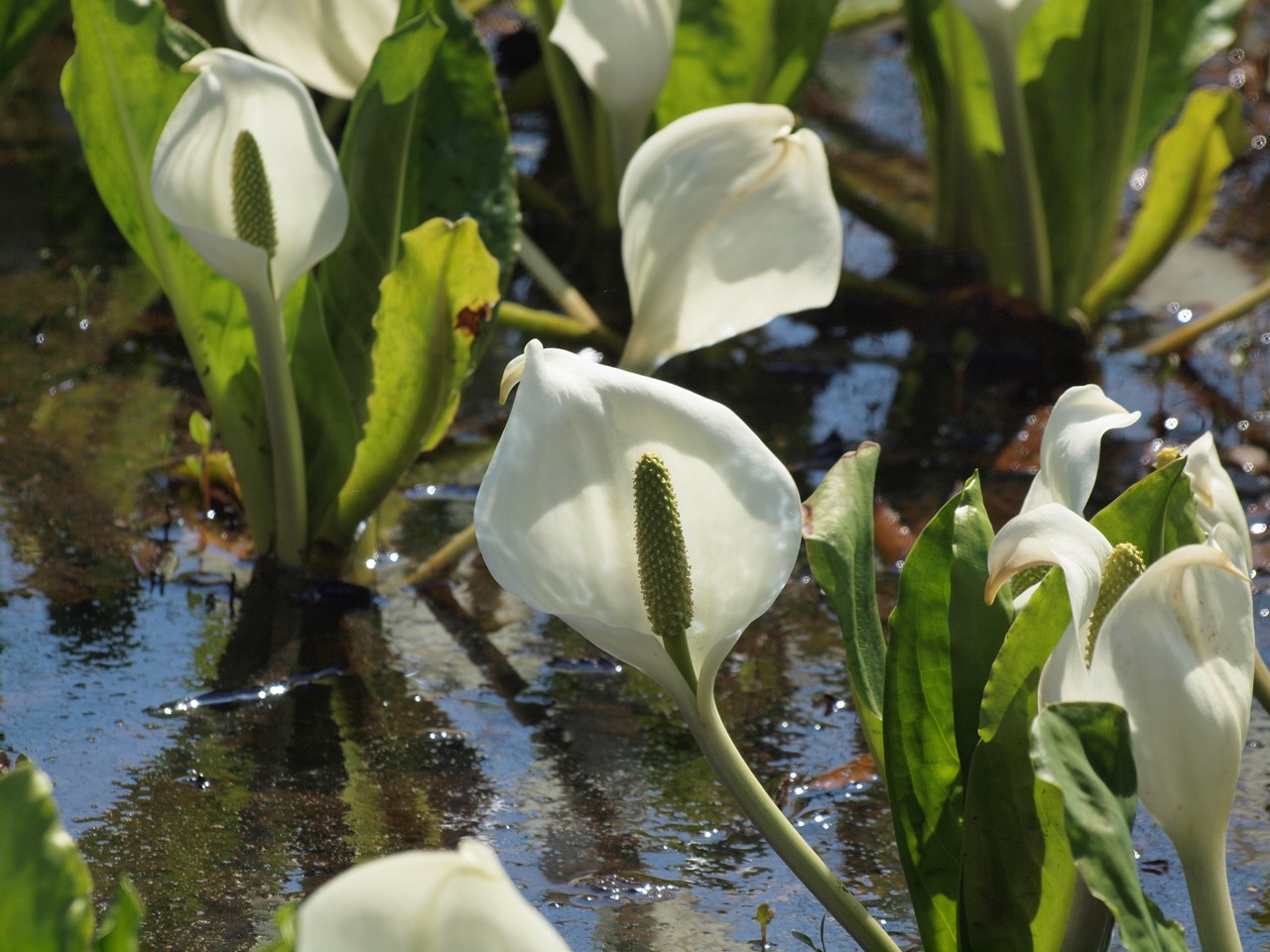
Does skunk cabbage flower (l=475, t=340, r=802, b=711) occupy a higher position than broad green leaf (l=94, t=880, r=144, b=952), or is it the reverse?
skunk cabbage flower (l=475, t=340, r=802, b=711)

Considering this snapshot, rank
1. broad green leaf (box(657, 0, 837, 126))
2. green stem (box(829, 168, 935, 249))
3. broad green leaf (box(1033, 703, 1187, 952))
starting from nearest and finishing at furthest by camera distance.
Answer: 1. broad green leaf (box(1033, 703, 1187, 952))
2. broad green leaf (box(657, 0, 837, 126))
3. green stem (box(829, 168, 935, 249))

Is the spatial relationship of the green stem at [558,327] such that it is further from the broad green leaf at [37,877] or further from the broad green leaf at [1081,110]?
the broad green leaf at [37,877]

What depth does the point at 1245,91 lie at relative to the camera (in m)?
2.62

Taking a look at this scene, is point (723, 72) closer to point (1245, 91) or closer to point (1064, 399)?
point (1064, 399)

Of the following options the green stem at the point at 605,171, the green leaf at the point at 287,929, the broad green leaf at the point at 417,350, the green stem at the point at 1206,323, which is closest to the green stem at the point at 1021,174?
the green stem at the point at 1206,323

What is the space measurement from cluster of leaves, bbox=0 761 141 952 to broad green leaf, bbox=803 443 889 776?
0.40 meters

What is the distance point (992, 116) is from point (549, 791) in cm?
113

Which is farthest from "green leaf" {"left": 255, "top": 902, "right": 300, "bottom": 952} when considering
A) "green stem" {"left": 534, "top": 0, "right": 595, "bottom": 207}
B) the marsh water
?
"green stem" {"left": 534, "top": 0, "right": 595, "bottom": 207}

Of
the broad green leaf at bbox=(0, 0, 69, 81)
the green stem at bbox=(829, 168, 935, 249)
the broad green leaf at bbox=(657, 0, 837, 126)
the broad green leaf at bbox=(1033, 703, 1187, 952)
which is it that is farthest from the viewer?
the green stem at bbox=(829, 168, 935, 249)

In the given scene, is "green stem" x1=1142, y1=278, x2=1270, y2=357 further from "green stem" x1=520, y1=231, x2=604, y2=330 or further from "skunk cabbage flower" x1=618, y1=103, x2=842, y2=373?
"skunk cabbage flower" x1=618, y1=103, x2=842, y2=373

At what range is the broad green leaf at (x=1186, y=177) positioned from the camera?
67.5 inches

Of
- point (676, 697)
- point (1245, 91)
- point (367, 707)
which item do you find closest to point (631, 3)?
point (367, 707)

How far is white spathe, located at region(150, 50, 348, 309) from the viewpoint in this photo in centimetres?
105

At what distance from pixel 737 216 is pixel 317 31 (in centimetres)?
52
